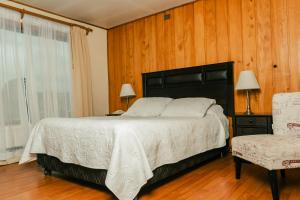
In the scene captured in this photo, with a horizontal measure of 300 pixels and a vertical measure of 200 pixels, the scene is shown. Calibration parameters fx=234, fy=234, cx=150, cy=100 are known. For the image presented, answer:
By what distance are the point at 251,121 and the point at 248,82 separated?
1.59ft

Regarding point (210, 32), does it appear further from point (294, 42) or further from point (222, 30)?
point (294, 42)

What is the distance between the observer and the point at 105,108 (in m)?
4.80

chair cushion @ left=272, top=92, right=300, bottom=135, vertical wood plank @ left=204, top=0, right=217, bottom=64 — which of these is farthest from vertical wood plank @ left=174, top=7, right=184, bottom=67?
chair cushion @ left=272, top=92, right=300, bottom=135

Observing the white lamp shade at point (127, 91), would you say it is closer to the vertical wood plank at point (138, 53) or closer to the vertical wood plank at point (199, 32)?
the vertical wood plank at point (138, 53)

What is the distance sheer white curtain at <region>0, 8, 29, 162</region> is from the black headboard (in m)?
1.98

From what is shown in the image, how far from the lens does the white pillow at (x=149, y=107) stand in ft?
10.8

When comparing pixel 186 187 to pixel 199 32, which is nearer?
pixel 186 187

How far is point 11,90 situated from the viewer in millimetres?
3270

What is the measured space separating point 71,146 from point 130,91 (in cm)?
214

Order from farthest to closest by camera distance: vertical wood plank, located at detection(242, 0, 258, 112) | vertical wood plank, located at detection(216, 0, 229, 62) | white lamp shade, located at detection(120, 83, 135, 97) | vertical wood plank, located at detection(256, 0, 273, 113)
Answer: white lamp shade, located at detection(120, 83, 135, 97) → vertical wood plank, located at detection(216, 0, 229, 62) → vertical wood plank, located at detection(242, 0, 258, 112) → vertical wood plank, located at detection(256, 0, 273, 113)

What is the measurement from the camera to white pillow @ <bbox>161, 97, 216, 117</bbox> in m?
2.91

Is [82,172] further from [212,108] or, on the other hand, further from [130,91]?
[130,91]

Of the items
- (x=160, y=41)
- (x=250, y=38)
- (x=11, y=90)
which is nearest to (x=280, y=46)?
(x=250, y=38)

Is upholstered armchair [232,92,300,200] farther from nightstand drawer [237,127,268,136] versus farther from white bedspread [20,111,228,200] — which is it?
white bedspread [20,111,228,200]
